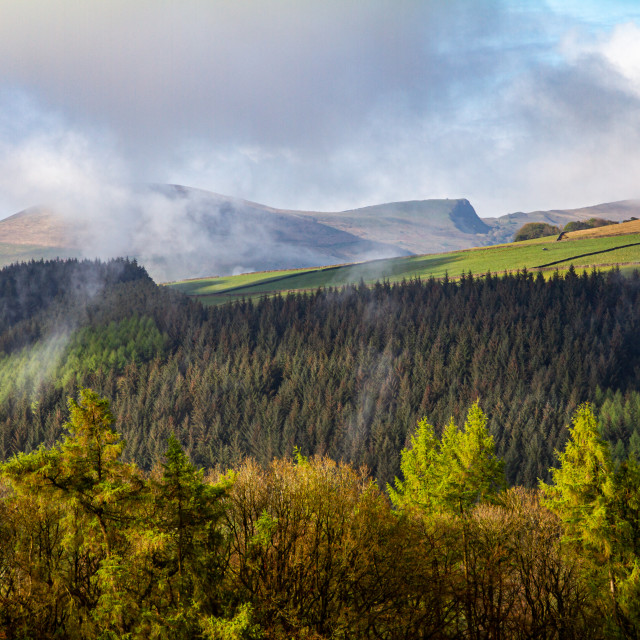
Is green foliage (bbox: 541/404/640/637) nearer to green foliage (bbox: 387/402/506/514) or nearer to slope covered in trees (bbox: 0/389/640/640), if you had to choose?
slope covered in trees (bbox: 0/389/640/640)

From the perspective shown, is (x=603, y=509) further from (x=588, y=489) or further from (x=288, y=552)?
(x=288, y=552)

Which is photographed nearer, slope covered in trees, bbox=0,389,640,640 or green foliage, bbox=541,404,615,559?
slope covered in trees, bbox=0,389,640,640

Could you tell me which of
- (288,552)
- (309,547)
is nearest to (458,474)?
(309,547)

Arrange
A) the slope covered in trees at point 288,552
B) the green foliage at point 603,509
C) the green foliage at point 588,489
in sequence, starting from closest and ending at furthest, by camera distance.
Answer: the slope covered in trees at point 288,552, the green foliage at point 603,509, the green foliage at point 588,489

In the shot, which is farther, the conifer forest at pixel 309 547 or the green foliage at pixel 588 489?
the green foliage at pixel 588 489

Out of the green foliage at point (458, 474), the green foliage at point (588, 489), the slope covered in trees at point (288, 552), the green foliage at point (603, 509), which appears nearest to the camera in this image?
the slope covered in trees at point (288, 552)

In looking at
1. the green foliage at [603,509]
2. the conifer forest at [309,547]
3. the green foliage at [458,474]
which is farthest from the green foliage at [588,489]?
the green foliage at [458,474]

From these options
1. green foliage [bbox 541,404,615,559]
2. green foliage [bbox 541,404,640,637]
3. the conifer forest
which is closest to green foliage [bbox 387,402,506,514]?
the conifer forest

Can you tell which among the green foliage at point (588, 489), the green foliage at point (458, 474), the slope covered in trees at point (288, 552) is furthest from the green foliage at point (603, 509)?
the green foliage at point (458, 474)

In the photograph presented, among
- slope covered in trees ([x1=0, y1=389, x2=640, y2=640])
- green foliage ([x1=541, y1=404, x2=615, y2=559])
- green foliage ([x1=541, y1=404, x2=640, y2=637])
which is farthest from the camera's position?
green foliage ([x1=541, y1=404, x2=615, y2=559])

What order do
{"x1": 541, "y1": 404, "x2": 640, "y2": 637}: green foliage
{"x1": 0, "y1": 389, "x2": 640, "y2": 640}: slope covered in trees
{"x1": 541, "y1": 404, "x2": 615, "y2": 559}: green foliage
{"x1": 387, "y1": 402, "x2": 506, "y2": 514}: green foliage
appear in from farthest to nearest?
1. {"x1": 387, "y1": 402, "x2": 506, "y2": 514}: green foliage
2. {"x1": 541, "y1": 404, "x2": 615, "y2": 559}: green foliage
3. {"x1": 541, "y1": 404, "x2": 640, "y2": 637}: green foliage
4. {"x1": 0, "y1": 389, "x2": 640, "y2": 640}: slope covered in trees

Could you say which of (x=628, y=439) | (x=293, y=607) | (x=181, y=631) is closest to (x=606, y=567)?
(x=293, y=607)

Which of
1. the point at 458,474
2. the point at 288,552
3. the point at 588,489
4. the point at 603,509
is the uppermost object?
the point at 588,489

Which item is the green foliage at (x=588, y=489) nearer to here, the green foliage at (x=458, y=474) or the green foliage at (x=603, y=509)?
the green foliage at (x=603, y=509)
